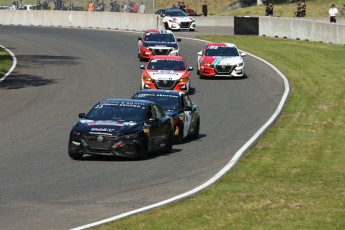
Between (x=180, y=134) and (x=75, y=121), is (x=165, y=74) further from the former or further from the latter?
(x=180, y=134)

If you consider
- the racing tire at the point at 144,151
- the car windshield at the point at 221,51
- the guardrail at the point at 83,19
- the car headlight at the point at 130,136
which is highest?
the guardrail at the point at 83,19

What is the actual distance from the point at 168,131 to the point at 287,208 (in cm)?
896

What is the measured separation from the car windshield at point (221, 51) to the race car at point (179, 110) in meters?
18.6

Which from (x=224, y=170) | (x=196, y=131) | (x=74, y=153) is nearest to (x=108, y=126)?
(x=74, y=153)

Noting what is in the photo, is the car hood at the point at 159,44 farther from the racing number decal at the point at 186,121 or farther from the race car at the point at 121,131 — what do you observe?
the race car at the point at 121,131

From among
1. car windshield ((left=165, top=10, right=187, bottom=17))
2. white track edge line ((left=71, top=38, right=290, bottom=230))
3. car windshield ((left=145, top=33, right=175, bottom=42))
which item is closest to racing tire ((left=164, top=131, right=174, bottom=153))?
white track edge line ((left=71, top=38, right=290, bottom=230))

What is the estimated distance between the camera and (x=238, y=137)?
28.8 m

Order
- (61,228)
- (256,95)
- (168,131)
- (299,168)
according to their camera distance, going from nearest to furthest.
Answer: (61,228) → (299,168) → (168,131) → (256,95)

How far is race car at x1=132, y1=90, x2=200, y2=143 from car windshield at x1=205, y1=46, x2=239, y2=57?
60.9 feet

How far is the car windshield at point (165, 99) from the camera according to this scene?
27.8 meters

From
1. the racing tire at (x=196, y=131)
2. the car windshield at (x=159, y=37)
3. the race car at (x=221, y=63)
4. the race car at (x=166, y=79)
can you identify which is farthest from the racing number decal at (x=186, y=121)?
the car windshield at (x=159, y=37)

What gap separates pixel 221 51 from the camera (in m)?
47.3

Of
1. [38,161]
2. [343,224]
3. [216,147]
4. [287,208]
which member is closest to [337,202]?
[287,208]

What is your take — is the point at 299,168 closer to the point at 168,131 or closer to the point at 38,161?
the point at 168,131
